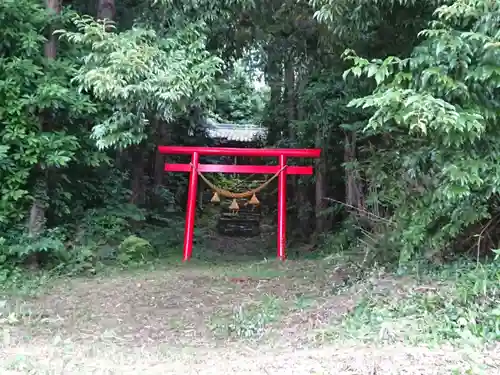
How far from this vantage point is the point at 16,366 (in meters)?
3.97

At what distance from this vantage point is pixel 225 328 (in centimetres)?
556

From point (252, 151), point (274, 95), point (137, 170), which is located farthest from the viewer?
point (274, 95)

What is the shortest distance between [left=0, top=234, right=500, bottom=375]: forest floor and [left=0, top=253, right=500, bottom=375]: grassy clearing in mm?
11

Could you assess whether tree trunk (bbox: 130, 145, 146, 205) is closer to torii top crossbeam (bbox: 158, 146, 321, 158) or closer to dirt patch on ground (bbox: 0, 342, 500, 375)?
torii top crossbeam (bbox: 158, 146, 321, 158)

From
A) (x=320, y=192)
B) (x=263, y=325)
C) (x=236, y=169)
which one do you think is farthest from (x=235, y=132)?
(x=263, y=325)

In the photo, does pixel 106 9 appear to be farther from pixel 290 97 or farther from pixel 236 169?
pixel 290 97

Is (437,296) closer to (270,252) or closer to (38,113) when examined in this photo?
(38,113)

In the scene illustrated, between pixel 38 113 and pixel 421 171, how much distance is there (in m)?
5.06

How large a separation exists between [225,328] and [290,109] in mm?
8044

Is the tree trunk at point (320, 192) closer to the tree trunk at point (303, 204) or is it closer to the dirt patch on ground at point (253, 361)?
the tree trunk at point (303, 204)

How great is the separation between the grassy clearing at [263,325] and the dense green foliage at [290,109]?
794mm

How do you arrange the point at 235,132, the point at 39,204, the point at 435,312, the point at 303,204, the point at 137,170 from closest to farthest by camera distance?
the point at 435,312
the point at 39,204
the point at 137,170
the point at 303,204
the point at 235,132

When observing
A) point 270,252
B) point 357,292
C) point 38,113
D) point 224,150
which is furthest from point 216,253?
point 357,292

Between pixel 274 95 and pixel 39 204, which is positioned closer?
pixel 39 204
